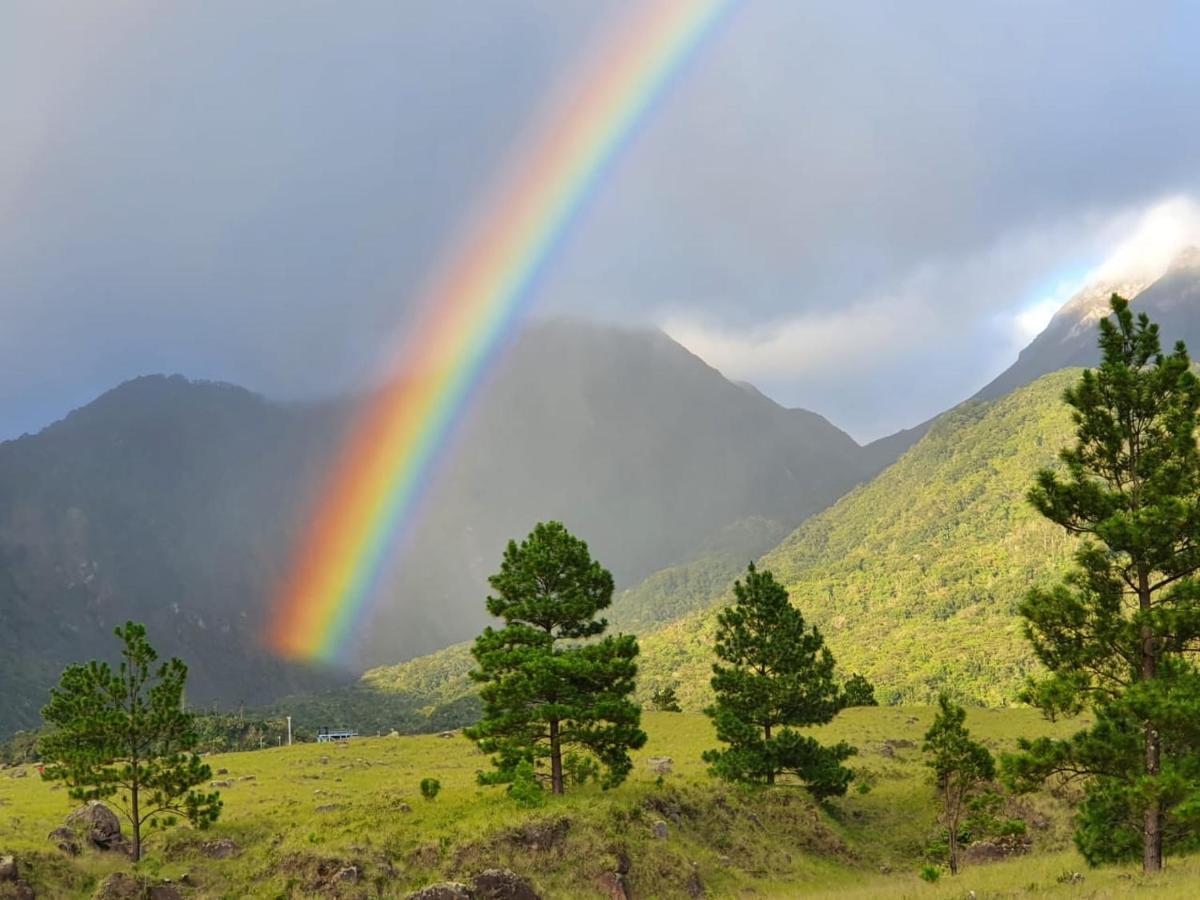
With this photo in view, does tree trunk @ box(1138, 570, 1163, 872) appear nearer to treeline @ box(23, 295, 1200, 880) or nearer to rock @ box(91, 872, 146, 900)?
treeline @ box(23, 295, 1200, 880)

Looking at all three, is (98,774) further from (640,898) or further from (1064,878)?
(1064,878)

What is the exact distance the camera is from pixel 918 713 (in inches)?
3787

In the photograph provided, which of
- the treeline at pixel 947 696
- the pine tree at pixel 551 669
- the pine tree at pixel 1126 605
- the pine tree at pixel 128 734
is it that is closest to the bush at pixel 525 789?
the treeline at pixel 947 696

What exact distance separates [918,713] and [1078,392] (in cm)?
8282

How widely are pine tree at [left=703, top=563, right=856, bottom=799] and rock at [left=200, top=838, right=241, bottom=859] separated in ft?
86.5

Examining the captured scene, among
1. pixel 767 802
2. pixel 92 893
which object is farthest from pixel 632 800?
pixel 92 893

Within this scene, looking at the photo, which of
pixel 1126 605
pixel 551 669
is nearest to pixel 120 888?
pixel 551 669

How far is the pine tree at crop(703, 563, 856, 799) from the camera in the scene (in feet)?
158

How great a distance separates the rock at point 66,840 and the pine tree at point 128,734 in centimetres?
264

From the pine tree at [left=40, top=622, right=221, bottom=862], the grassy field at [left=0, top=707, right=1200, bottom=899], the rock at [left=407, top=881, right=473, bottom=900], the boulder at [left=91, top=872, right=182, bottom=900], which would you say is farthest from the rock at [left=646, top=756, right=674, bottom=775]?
the boulder at [left=91, top=872, right=182, bottom=900]

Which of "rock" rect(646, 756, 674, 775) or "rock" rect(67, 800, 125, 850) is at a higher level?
"rock" rect(67, 800, 125, 850)

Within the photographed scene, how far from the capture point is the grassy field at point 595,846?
32.7 m

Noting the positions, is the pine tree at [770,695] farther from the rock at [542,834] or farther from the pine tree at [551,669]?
the rock at [542,834]

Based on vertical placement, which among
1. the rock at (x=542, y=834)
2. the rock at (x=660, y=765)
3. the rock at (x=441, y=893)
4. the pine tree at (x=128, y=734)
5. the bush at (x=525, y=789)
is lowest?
the rock at (x=660, y=765)
